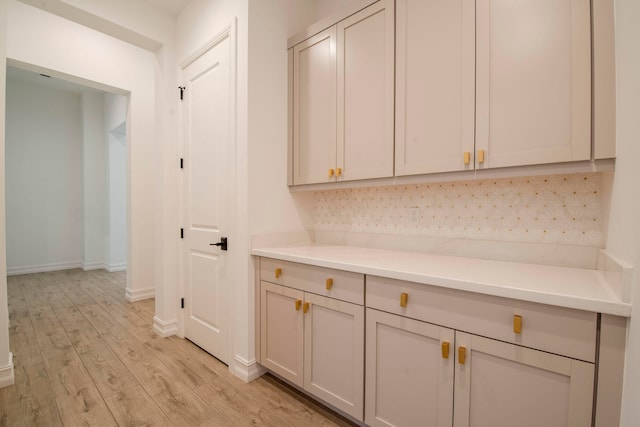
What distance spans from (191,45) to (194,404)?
274 centimetres

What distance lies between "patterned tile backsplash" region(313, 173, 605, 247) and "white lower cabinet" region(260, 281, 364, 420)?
754 millimetres

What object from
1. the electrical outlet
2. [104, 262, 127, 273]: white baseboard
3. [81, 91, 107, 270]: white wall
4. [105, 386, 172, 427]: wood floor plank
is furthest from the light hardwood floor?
[81, 91, 107, 270]: white wall

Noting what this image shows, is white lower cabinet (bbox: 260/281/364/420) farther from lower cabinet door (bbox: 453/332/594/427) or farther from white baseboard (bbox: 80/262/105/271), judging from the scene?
white baseboard (bbox: 80/262/105/271)

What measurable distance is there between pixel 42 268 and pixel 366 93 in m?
6.39

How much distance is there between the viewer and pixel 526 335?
99 centimetres

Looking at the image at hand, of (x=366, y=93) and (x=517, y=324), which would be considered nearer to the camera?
(x=517, y=324)

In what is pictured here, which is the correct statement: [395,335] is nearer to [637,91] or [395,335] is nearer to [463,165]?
[463,165]

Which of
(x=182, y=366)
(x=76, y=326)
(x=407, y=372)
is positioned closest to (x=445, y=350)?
(x=407, y=372)

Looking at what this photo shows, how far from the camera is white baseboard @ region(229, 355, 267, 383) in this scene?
6.45ft

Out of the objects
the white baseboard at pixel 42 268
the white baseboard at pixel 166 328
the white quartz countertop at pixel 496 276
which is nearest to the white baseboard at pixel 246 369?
the white quartz countertop at pixel 496 276

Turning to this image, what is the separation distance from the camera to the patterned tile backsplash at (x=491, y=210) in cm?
137

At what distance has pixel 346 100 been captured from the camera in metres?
1.86

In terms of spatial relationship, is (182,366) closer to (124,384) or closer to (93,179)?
(124,384)

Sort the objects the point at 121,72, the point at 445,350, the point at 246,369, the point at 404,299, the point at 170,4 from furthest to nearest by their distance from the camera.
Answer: the point at 121,72 < the point at 170,4 < the point at 246,369 < the point at 404,299 < the point at 445,350
